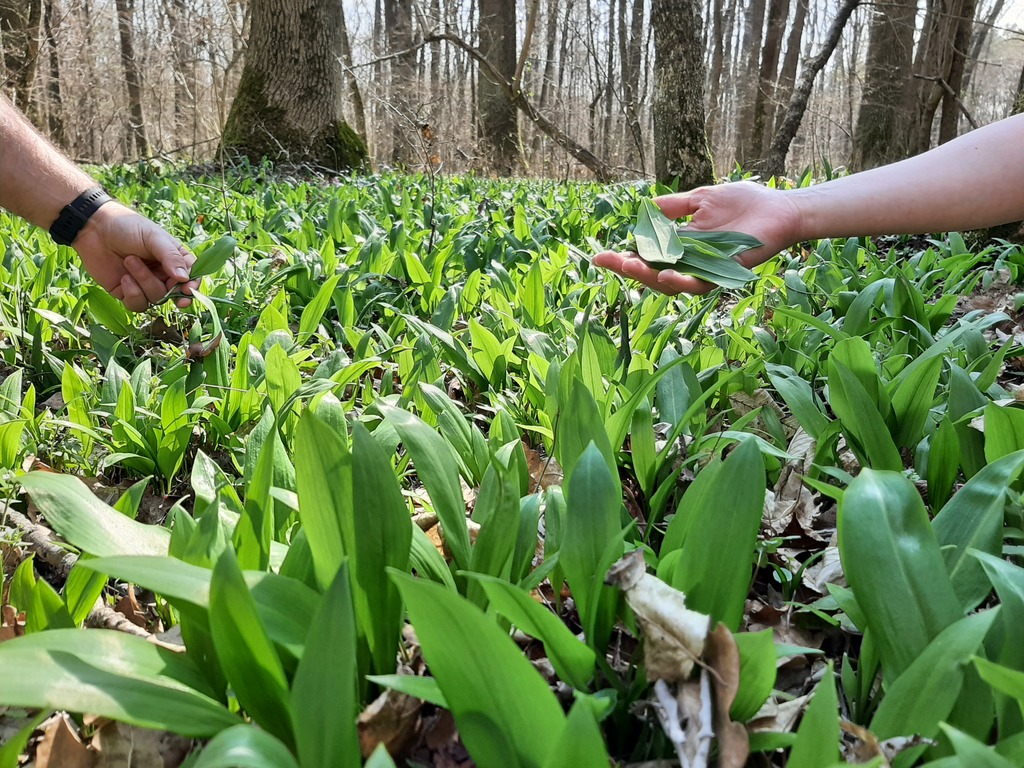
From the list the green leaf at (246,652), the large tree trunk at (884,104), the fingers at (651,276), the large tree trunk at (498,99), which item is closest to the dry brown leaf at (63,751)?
the green leaf at (246,652)

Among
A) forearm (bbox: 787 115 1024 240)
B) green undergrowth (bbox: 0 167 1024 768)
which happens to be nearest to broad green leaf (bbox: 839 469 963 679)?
green undergrowth (bbox: 0 167 1024 768)

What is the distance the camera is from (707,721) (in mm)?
671

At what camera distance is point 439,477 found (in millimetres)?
1021

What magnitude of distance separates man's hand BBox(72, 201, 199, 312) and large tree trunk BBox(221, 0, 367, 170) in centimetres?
688

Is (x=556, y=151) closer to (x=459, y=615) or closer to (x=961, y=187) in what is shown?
(x=961, y=187)

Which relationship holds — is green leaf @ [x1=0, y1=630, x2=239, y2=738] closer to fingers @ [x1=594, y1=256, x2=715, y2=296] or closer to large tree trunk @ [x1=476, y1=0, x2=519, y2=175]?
fingers @ [x1=594, y1=256, x2=715, y2=296]

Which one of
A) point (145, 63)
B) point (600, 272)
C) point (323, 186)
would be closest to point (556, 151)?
point (145, 63)

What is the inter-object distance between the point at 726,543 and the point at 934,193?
49.2 inches

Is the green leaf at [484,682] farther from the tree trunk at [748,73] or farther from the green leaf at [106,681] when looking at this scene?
the tree trunk at [748,73]

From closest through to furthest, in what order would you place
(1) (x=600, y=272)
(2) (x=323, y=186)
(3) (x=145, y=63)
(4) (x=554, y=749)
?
(4) (x=554, y=749), (1) (x=600, y=272), (2) (x=323, y=186), (3) (x=145, y=63)

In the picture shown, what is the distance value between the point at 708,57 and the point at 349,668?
87.9ft

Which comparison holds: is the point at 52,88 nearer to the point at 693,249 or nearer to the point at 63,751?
the point at 693,249

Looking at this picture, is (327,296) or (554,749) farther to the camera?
(327,296)

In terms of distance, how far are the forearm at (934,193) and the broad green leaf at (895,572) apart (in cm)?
A: 108
